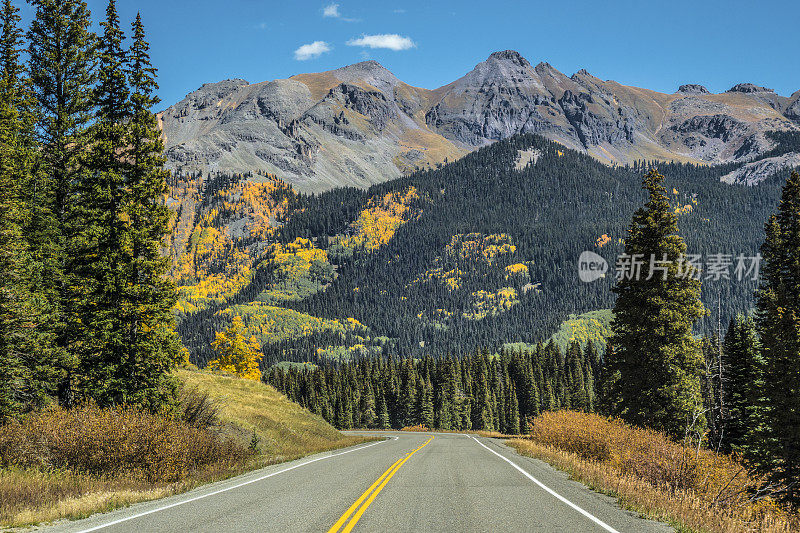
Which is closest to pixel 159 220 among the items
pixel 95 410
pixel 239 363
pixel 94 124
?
pixel 94 124

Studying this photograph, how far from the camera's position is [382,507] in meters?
10.7

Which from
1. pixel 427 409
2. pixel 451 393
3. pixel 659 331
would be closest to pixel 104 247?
pixel 659 331

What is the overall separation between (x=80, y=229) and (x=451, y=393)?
9303 centimetres

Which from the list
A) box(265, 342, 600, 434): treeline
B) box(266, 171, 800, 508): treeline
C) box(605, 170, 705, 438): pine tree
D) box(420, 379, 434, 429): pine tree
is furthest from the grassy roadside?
box(265, 342, 600, 434): treeline

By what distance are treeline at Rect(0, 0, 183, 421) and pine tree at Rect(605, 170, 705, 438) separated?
2180 centimetres

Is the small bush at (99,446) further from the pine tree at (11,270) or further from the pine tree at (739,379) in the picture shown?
the pine tree at (739,379)

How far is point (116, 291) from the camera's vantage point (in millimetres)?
21594

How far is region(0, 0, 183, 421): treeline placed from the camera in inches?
786

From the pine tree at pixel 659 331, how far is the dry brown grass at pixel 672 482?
537 centimetres

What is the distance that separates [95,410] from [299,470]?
6.70 metres

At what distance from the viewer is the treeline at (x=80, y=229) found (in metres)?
20.0

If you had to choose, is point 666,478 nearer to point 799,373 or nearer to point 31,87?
point 799,373

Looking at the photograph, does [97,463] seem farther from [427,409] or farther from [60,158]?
[427,409]

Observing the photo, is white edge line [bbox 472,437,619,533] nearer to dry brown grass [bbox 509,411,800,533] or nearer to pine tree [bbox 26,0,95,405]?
dry brown grass [bbox 509,411,800,533]
